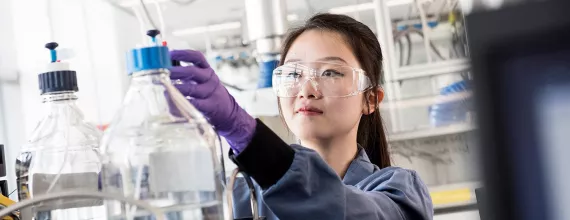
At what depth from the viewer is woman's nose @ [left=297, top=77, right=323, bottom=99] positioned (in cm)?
122

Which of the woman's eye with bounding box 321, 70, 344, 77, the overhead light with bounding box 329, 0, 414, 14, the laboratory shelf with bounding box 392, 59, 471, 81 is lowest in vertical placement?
the woman's eye with bounding box 321, 70, 344, 77

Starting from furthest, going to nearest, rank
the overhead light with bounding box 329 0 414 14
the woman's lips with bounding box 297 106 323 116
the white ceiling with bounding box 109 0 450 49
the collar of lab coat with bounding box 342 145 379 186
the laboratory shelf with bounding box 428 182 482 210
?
1. the white ceiling with bounding box 109 0 450 49
2. the overhead light with bounding box 329 0 414 14
3. the laboratory shelf with bounding box 428 182 482 210
4. the collar of lab coat with bounding box 342 145 379 186
5. the woman's lips with bounding box 297 106 323 116

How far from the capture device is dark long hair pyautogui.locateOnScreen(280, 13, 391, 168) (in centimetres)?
140

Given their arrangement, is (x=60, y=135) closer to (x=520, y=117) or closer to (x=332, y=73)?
(x=332, y=73)

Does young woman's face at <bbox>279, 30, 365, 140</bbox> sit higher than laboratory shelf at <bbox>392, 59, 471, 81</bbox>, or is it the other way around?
laboratory shelf at <bbox>392, 59, 471, 81</bbox>

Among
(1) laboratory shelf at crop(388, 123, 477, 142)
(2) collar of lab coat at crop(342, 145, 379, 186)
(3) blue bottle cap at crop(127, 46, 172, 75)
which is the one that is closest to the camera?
(3) blue bottle cap at crop(127, 46, 172, 75)

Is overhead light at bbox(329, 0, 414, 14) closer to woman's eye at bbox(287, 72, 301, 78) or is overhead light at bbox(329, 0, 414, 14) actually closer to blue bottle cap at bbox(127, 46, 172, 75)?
woman's eye at bbox(287, 72, 301, 78)

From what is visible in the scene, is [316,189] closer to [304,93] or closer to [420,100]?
[304,93]

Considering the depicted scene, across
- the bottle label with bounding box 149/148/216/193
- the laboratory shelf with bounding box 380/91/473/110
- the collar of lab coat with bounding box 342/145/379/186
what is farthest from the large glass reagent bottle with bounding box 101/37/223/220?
the laboratory shelf with bounding box 380/91/473/110

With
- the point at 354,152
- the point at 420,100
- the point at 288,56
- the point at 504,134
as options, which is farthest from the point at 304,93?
the point at 420,100

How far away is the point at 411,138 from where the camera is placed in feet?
10.8

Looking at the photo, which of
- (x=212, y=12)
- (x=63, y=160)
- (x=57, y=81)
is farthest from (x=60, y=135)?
(x=212, y=12)

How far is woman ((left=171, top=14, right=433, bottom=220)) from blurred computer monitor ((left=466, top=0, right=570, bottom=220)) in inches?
16.8

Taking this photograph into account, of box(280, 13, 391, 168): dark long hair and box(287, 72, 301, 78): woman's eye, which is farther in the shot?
box(280, 13, 391, 168): dark long hair
